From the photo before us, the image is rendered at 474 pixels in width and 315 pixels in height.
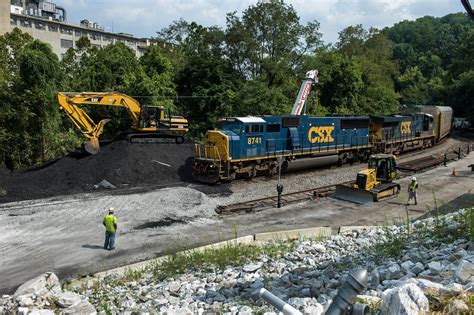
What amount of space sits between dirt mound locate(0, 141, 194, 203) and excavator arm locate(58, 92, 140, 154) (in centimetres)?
94

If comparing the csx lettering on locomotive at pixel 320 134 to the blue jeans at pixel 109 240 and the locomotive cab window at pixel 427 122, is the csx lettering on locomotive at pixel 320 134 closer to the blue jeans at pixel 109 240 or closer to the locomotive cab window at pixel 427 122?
the locomotive cab window at pixel 427 122

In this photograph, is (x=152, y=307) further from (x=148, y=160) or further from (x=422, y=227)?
(x=148, y=160)

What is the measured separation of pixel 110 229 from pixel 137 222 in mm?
3381

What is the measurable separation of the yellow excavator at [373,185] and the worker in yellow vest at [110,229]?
458 inches

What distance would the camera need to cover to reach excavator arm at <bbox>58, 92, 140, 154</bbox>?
24.1 m

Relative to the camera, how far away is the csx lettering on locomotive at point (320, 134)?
2675 centimetres

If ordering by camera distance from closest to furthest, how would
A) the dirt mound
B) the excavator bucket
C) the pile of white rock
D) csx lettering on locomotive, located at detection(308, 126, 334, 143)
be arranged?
1. the pile of white rock
2. the dirt mound
3. the excavator bucket
4. csx lettering on locomotive, located at detection(308, 126, 334, 143)

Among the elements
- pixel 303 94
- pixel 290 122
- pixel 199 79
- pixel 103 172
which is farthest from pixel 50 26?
pixel 290 122

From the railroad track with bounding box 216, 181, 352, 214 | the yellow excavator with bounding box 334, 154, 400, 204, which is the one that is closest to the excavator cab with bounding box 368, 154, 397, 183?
the yellow excavator with bounding box 334, 154, 400, 204

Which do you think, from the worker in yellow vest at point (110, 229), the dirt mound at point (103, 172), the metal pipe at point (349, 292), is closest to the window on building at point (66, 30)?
the dirt mound at point (103, 172)

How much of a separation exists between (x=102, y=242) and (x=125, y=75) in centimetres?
2478

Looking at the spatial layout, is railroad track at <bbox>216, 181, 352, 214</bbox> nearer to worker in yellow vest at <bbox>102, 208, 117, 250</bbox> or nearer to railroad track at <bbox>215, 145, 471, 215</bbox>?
railroad track at <bbox>215, 145, 471, 215</bbox>

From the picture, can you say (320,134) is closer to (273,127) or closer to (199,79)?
(273,127)

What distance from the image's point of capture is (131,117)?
27484 mm
